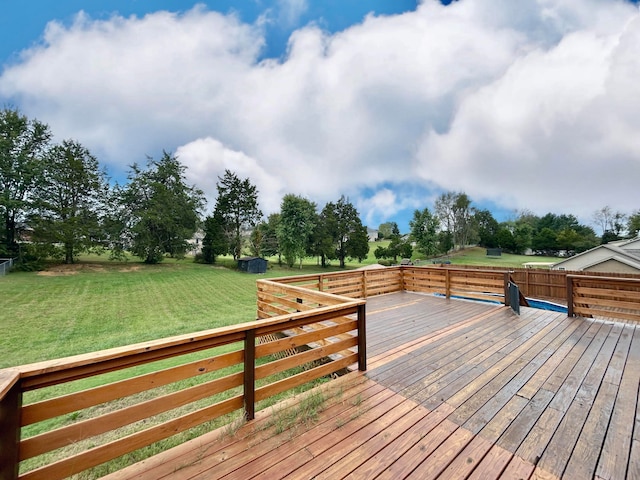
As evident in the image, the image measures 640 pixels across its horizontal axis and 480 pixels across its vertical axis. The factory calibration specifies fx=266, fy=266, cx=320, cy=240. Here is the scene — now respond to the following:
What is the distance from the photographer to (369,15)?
8.91m

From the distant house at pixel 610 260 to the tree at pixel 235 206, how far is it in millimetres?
28283

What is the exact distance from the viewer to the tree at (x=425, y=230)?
3300 cm

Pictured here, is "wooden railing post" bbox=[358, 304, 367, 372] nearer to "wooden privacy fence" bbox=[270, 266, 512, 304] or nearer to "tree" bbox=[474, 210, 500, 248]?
"wooden privacy fence" bbox=[270, 266, 512, 304]

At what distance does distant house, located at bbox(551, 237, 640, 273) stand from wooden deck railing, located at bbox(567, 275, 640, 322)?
1343 centimetres

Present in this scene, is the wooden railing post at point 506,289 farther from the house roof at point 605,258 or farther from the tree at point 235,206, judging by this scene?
the tree at point 235,206

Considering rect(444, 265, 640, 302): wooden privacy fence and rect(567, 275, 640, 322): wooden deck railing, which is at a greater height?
rect(567, 275, 640, 322): wooden deck railing

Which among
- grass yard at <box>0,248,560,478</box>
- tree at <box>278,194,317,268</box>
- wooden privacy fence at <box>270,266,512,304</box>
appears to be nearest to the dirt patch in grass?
grass yard at <box>0,248,560,478</box>

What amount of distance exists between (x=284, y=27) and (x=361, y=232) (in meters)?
24.0

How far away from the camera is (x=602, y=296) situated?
206 inches

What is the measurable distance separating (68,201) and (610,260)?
1463 inches

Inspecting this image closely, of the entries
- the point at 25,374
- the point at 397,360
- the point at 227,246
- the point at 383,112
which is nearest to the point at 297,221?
the point at 227,246

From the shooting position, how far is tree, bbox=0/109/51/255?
18781mm

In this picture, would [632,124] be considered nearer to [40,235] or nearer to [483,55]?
[483,55]

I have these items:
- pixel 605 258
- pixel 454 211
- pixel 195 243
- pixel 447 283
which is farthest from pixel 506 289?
pixel 454 211
